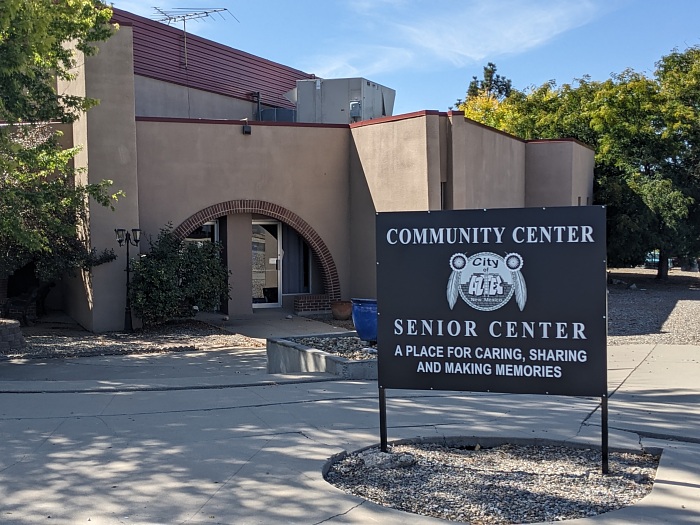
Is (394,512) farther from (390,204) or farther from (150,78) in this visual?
(150,78)

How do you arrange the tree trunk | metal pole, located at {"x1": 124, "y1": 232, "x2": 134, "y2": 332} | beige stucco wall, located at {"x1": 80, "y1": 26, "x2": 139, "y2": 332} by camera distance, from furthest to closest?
1. the tree trunk
2. metal pole, located at {"x1": 124, "y1": 232, "x2": 134, "y2": 332}
3. beige stucco wall, located at {"x1": 80, "y1": 26, "x2": 139, "y2": 332}

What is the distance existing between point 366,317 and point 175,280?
6859 mm

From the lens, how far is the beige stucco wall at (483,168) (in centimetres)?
1781

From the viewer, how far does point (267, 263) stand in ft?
65.8

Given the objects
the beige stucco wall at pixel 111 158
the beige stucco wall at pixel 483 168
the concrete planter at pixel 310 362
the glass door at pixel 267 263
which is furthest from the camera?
the glass door at pixel 267 263

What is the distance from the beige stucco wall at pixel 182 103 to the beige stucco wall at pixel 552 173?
31.6 ft

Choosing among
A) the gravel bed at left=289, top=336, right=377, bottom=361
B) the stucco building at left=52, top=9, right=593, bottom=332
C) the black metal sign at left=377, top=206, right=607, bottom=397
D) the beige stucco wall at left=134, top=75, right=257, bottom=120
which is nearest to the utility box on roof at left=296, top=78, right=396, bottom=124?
the stucco building at left=52, top=9, right=593, bottom=332

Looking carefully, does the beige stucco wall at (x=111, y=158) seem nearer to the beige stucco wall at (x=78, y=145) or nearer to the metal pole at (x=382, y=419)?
the beige stucco wall at (x=78, y=145)

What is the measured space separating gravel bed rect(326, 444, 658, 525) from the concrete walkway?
0.18m

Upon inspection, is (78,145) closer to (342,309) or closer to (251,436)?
(342,309)

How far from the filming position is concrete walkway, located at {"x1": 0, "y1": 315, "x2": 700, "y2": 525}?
4770mm

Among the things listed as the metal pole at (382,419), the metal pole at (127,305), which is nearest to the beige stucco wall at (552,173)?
the metal pole at (127,305)

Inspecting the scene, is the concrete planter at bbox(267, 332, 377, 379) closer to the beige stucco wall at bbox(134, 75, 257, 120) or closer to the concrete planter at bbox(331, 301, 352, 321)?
the concrete planter at bbox(331, 301, 352, 321)

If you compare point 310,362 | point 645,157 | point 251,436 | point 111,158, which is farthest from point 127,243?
point 645,157
